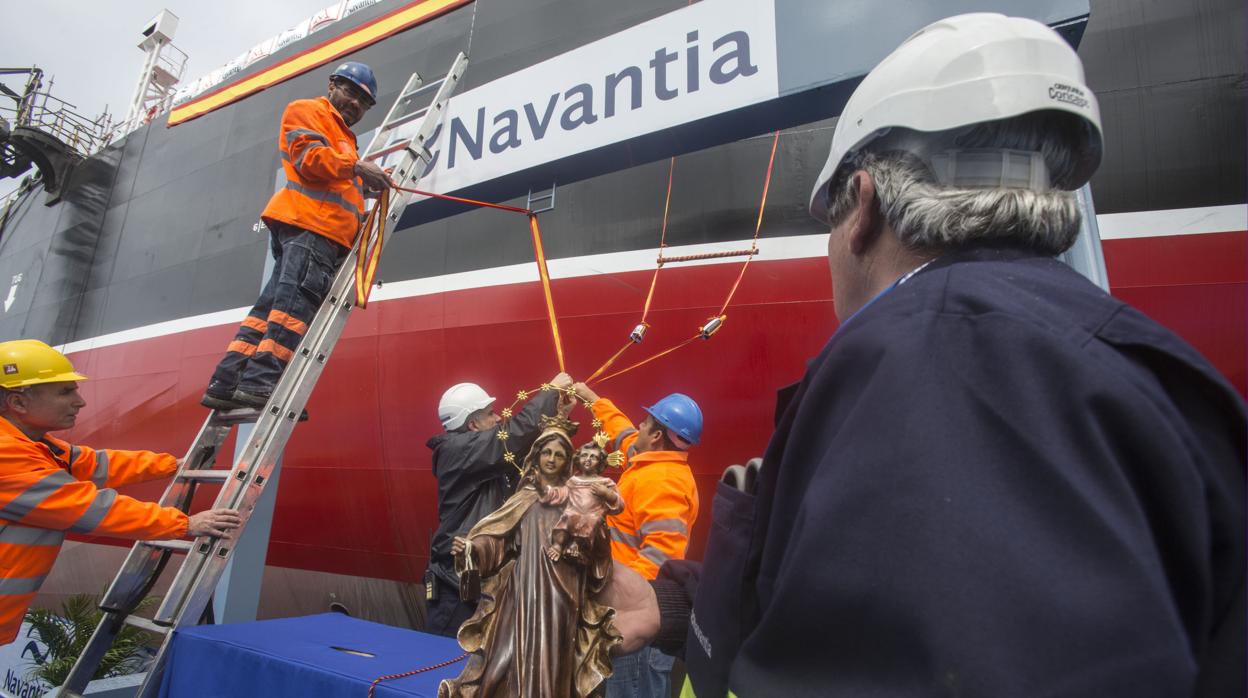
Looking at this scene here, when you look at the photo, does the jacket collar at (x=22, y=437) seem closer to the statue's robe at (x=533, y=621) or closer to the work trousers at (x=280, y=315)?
the work trousers at (x=280, y=315)

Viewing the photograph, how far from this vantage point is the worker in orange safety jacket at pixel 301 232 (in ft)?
11.1

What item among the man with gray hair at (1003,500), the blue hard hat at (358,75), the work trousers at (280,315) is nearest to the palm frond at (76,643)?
the work trousers at (280,315)

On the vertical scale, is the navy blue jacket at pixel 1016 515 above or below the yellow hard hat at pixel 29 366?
below

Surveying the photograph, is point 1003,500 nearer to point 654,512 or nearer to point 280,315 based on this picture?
point 654,512

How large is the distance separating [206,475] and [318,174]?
5.29 feet

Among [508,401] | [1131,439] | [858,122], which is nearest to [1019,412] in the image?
[1131,439]

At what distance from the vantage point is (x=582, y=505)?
1871 mm

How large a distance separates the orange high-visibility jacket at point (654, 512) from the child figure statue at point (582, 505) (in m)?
0.70

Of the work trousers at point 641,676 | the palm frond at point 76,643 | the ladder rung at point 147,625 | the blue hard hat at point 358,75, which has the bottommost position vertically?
the palm frond at point 76,643

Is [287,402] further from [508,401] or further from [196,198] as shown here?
[196,198]

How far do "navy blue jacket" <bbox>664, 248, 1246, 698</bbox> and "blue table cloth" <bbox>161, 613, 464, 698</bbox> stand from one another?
170cm

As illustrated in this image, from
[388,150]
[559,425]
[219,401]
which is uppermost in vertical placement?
[388,150]

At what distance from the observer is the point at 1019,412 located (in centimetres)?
62

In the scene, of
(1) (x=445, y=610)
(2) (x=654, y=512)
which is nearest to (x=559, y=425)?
(2) (x=654, y=512)
